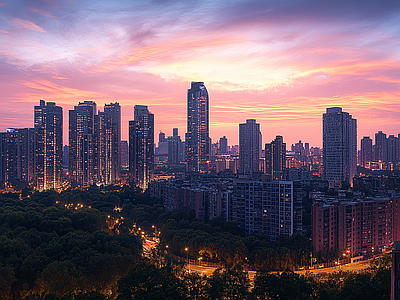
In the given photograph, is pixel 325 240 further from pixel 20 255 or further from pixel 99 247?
pixel 20 255

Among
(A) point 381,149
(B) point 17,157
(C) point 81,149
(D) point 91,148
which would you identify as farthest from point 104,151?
(A) point 381,149

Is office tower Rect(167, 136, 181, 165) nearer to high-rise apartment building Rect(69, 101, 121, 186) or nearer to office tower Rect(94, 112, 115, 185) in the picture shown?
high-rise apartment building Rect(69, 101, 121, 186)

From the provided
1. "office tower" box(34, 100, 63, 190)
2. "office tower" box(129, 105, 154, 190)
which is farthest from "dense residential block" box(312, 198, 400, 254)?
"office tower" box(34, 100, 63, 190)

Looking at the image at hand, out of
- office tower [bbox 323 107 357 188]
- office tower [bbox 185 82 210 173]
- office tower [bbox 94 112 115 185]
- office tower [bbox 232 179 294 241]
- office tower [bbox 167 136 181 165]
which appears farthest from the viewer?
office tower [bbox 167 136 181 165]

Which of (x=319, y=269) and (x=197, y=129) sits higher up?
(x=197, y=129)

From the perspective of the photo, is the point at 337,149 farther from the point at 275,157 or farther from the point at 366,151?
the point at 366,151

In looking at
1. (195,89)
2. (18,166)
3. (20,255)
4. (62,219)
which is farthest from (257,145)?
(20,255)

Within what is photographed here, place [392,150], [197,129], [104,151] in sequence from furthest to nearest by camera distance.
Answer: [197,129] < [392,150] < [104,151]

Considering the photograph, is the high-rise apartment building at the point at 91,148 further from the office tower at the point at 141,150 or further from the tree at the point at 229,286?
the tree at the point at 229,286
